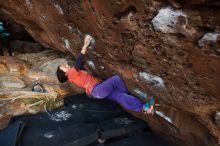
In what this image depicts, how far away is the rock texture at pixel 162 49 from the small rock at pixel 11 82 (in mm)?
2067

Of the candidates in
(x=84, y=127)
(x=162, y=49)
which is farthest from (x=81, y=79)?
(x=162, y=49)

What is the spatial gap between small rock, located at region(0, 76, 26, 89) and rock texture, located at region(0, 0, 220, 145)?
2067 millimetres

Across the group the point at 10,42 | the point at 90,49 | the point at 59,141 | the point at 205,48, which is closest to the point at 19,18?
the point at 10,42

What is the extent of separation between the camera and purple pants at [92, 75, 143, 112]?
4.46m

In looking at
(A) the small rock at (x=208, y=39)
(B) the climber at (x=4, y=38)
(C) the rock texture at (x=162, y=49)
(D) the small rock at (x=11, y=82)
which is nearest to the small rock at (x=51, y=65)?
(D) the small rock at (x=11, y=82)

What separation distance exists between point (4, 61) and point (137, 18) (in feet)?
16.7

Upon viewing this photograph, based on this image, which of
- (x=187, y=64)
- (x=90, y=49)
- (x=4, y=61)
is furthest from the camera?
(x=4, y=61)

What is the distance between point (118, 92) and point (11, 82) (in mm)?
3122

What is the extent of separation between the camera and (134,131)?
15.8 feet

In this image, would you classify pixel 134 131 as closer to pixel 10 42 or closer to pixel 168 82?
pixel 168 82

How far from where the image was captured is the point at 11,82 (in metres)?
6.78

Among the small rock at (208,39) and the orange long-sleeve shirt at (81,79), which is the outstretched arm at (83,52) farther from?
the small rock at (208,39)

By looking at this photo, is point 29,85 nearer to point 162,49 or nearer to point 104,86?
point 104,86

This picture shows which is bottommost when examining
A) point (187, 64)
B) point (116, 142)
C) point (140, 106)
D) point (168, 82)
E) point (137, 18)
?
point (116, 142)
